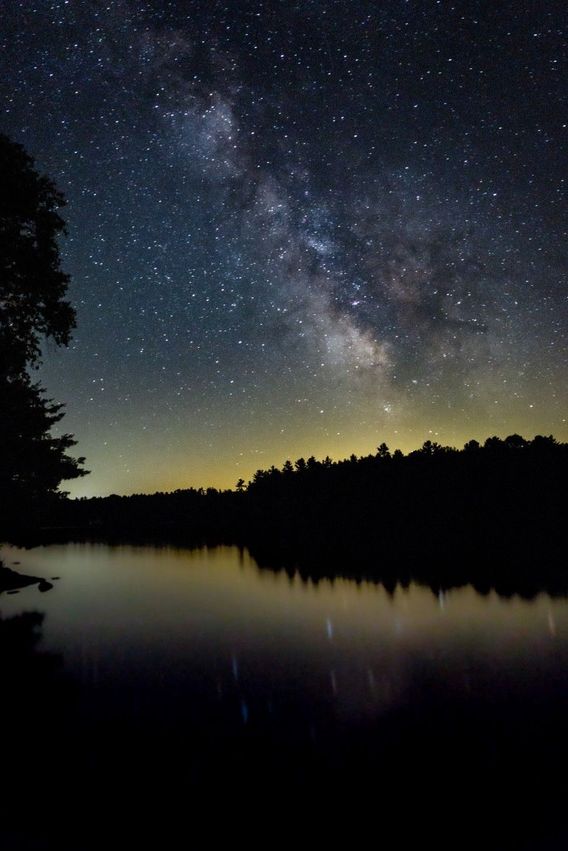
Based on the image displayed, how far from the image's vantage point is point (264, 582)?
98.1 feet

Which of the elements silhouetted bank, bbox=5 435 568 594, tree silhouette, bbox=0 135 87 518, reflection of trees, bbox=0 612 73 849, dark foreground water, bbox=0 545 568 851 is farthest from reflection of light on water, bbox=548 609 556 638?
tree silhouette, bbox=0 135 87 518

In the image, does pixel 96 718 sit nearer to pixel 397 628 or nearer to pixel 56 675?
pixel 56 675

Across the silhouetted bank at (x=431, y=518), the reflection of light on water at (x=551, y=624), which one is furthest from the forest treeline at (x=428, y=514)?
the reflection of light on water at (x=551, y=624)

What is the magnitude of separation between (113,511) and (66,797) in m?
176

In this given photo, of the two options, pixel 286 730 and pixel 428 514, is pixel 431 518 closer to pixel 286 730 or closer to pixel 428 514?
pixel 428 514

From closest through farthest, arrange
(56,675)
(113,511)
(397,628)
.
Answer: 1. (56,675)
2. (397,628)
3. (113,511)

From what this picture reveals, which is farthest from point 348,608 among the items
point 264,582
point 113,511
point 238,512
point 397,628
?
point 113,511

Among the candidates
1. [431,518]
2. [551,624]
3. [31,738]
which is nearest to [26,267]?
[31,738]

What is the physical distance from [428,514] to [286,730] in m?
65.3

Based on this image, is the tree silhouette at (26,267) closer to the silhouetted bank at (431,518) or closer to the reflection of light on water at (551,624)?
the reflection of light on water at (551,624)

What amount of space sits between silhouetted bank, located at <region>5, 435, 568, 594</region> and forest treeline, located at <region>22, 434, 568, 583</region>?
0.43ft

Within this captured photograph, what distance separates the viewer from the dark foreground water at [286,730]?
5664 mm

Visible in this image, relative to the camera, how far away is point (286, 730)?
8539 mm

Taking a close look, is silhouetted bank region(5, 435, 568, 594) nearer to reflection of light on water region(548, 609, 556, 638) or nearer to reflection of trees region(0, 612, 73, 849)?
reflection of light on water region(548, 609, 556, 638)
